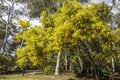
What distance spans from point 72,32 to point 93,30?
158cm

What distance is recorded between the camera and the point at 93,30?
18031 millimetres

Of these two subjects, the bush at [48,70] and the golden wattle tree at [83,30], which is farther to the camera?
the bush at [48,70]

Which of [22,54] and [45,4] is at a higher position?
[45,4]

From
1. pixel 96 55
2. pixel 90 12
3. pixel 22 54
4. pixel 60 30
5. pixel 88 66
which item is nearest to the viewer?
pixel 60 30

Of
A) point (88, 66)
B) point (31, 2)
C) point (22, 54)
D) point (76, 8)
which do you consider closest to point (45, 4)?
point (31, 2)

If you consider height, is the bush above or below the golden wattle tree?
below

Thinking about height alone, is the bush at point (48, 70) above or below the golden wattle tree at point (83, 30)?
below

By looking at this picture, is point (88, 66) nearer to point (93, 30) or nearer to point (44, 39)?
point (44, 39)

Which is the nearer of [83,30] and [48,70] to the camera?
[83,30]

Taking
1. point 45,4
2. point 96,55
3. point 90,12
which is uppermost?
point 45,4

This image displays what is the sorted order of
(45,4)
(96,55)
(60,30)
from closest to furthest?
(60,30) < (96,55) < (45,4)

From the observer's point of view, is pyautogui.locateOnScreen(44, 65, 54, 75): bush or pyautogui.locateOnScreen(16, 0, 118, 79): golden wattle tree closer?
pyautogui.locateOnScreen(16, 0, 118, 79): golden wattle tree

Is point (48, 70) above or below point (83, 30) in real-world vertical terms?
below

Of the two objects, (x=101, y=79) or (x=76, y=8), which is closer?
(x=76, y=8)
